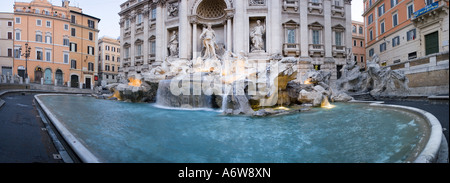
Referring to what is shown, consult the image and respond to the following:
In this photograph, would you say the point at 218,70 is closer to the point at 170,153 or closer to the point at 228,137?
the point at 228,137

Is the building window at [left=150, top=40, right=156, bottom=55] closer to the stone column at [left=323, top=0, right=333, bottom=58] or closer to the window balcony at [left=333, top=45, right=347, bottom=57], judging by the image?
the stone column at [left=323, top=0, right=333, bottom=58]

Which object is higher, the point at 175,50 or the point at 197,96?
the point at 175,50

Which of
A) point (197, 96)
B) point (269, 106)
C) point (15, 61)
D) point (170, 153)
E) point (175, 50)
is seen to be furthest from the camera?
point (15, 61)

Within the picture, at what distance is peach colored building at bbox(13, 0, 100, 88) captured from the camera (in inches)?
1104

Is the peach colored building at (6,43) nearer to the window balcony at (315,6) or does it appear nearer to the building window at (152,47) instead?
the building window at (152,47)

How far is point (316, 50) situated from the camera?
681 inches

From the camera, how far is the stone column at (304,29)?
56.1 ft

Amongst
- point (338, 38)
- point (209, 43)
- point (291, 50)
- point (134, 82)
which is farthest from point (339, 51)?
point (134, 82)

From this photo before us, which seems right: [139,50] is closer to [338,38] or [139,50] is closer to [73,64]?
[73,64]

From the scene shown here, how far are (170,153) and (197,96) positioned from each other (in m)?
7.41

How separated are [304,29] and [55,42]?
37679mm

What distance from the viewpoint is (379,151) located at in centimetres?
308

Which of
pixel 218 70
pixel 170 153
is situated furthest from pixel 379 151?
pixel 218 70

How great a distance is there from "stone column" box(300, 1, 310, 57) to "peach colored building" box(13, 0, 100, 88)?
30898 mm
